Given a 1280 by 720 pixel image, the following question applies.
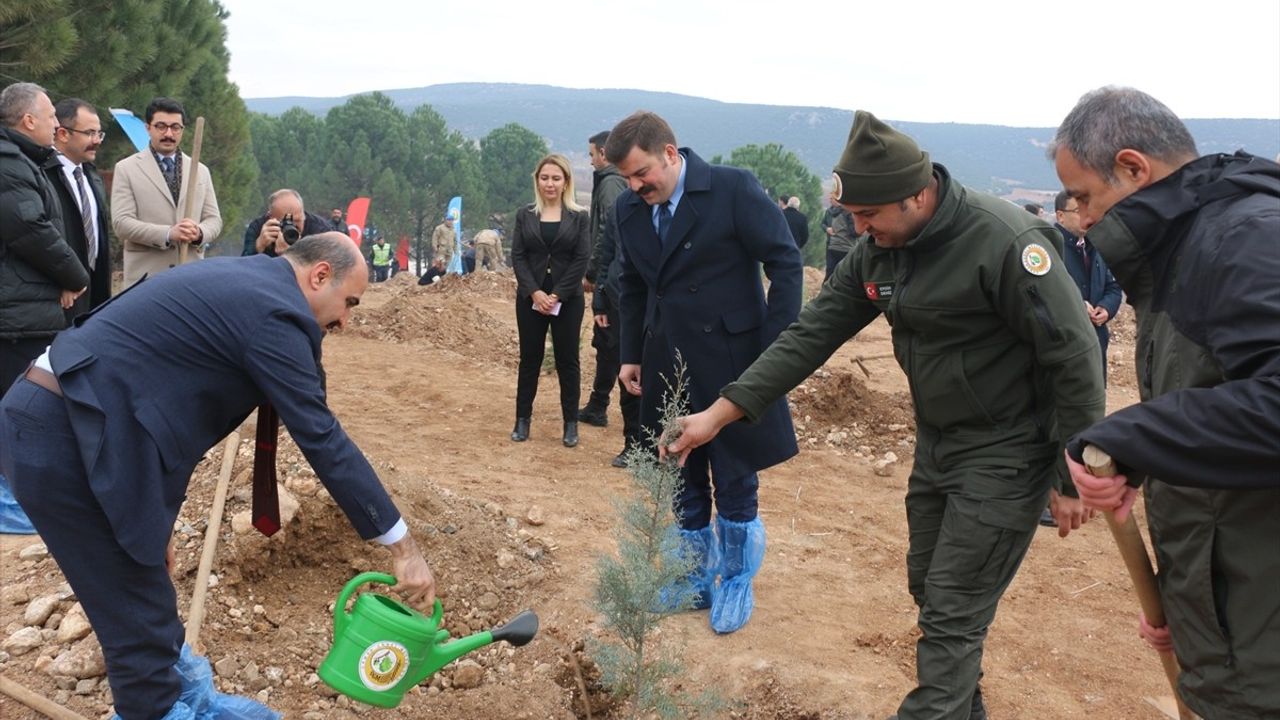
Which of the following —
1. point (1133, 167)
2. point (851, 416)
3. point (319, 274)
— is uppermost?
point (1133, 167)

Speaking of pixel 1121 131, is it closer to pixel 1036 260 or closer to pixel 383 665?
pixel 1036 260

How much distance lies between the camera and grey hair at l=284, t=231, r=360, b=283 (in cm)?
282

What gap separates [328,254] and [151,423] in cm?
63

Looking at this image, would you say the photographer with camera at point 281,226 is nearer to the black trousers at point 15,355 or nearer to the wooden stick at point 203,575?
the black trousers at point 15,355

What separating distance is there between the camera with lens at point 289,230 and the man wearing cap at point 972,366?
157 inches

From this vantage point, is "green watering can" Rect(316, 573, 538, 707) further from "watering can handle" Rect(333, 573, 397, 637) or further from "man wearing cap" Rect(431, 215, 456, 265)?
"man wearing cap" Rect(431, 215, 456, 265)

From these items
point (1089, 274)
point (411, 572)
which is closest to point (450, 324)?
point (1089, 274)

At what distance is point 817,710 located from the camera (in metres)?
3.66

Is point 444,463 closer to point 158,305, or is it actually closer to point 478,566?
point 478,566

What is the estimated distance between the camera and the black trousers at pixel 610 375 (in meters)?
6.80

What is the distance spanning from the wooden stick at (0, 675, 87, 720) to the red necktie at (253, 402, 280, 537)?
853 millimetres

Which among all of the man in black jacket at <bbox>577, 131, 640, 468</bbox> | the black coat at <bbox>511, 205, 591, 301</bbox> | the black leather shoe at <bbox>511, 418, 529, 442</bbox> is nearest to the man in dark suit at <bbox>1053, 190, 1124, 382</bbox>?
the man in black jacket at <bbox>577, 131, 640, 468</bbox>

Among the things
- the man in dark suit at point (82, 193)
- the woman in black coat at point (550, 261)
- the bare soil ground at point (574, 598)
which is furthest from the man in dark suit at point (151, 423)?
the woman in black coat at point (550, 261)

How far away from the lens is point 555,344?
7.14 m
